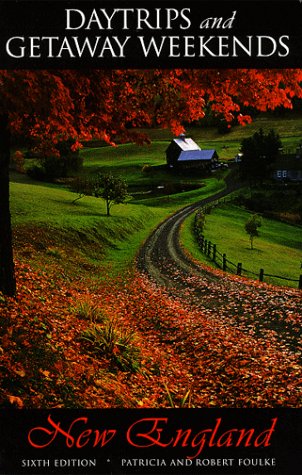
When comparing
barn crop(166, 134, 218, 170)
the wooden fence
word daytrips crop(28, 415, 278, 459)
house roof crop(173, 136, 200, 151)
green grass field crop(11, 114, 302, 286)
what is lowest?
word daytrips crop(28, 415, 278, 459)

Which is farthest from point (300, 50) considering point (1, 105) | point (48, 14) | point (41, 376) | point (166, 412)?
point (41, 376)

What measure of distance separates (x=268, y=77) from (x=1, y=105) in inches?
216

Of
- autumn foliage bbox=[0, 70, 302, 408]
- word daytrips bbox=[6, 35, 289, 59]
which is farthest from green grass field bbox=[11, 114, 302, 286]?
word daytrips bbox=[6, 35, 289, 59]

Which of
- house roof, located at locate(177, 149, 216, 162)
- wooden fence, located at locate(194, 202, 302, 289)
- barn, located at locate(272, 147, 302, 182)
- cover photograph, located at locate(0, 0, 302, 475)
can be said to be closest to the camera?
A: cover photograph, located at locate(0, 0, 302, 475)

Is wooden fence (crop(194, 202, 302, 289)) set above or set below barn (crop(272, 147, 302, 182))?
below

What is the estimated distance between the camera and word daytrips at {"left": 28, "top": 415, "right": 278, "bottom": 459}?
6875 mm

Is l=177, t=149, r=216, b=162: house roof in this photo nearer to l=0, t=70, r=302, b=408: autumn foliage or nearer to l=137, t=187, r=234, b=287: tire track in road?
l=137, t=187, r=234, b=287: tire track in road

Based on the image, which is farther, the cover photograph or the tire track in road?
the tire track in road

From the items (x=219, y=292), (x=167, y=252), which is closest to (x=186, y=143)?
(x=167, y=252)

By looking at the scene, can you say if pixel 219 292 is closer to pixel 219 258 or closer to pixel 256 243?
pixel 219 258

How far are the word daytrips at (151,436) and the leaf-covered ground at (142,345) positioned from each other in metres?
0.40

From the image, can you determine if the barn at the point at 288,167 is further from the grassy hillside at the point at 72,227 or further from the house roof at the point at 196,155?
the grassy hillside at the point at 72,227

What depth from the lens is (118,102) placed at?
Result: 8.23 meters

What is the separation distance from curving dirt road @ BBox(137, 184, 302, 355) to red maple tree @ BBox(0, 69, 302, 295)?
3.21 meters
